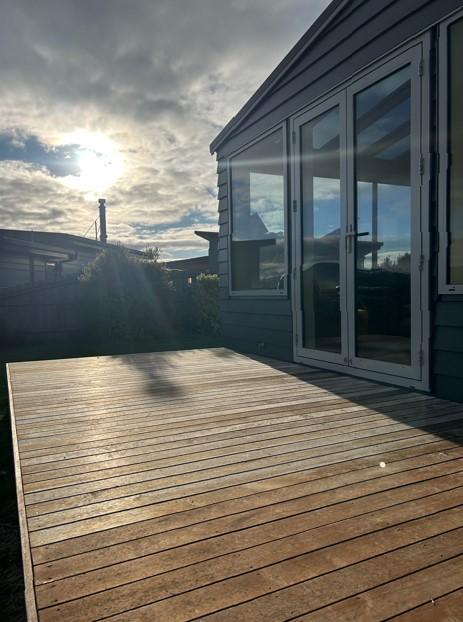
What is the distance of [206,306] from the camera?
29.2 ft

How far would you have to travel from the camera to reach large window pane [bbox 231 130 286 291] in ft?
13.4

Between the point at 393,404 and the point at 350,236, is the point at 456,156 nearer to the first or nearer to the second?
the point at 350,236

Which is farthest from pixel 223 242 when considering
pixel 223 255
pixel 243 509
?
pixel 243 509

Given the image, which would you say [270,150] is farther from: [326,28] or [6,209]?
[6,209]

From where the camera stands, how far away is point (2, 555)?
5.17 feet

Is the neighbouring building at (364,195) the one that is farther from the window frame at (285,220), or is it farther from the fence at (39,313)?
the fence at (39,313)

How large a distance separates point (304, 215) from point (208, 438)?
246 centimetres

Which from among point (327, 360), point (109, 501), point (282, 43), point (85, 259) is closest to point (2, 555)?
point (109, 501)

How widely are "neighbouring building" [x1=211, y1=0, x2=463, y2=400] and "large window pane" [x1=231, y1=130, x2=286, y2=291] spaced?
20 millimetres

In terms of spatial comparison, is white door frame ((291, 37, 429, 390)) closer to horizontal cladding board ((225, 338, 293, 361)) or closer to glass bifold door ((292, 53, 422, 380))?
glass bifold door ((292, 53, 422, 380))

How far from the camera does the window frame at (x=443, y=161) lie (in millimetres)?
2379

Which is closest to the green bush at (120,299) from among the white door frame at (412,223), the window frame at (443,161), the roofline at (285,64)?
the roofline at (285,64)

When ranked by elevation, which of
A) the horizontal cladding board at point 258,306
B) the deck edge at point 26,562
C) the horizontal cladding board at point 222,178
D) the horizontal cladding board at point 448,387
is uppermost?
the horizontal cladding board at point 222,178

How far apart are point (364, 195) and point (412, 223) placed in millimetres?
516
